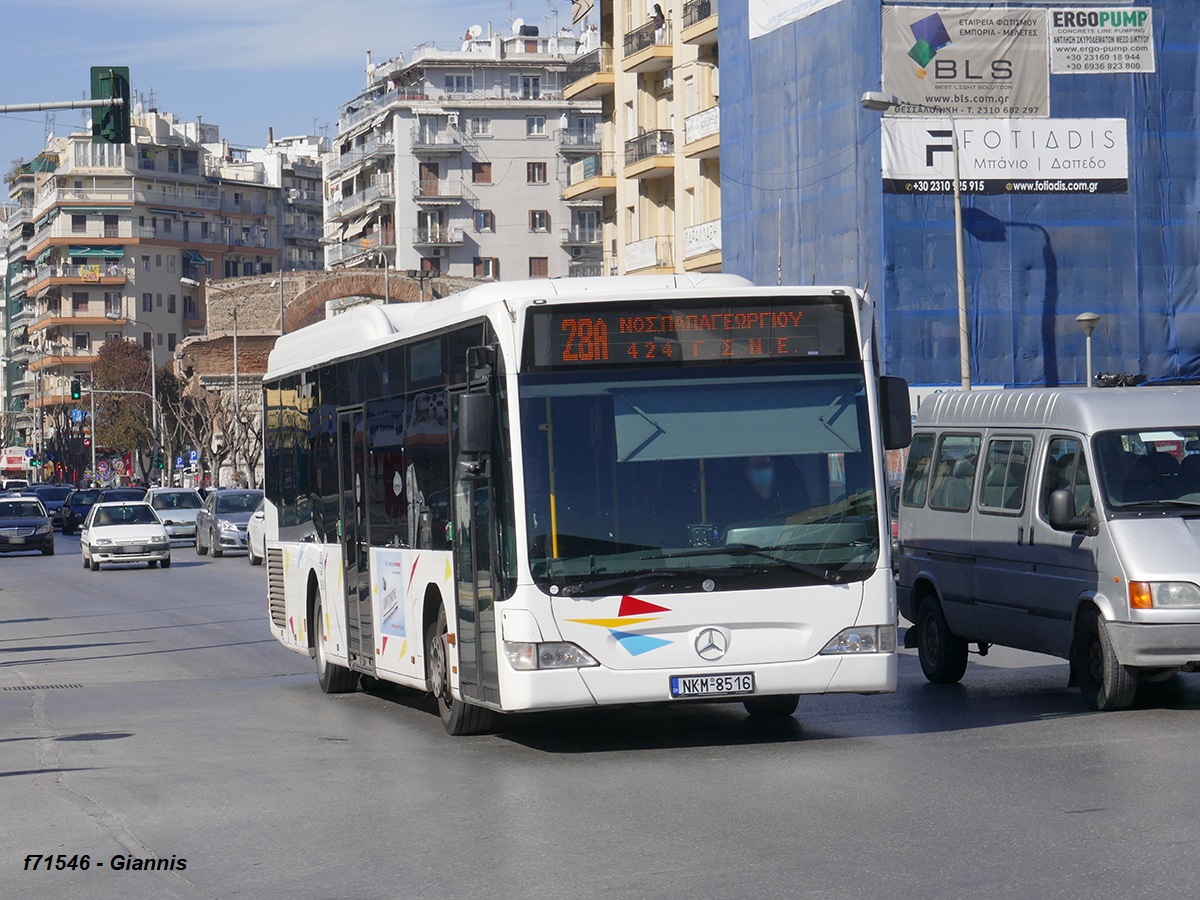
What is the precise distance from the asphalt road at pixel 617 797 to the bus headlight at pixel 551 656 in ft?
1.81

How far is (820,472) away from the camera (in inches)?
459

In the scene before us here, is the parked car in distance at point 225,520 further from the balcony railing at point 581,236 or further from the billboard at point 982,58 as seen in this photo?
the balcony railing at point 581,236

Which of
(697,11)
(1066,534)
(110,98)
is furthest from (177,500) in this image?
(1066,534)

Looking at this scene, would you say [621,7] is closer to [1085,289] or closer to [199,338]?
[1085,289]

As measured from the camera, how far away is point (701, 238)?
5475 cm

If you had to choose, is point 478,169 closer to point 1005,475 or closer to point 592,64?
point 592,64

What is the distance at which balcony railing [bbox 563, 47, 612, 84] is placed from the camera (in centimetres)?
6406

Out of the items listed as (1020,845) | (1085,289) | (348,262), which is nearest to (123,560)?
(1085,289)

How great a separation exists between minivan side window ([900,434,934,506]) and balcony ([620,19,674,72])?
4262cm

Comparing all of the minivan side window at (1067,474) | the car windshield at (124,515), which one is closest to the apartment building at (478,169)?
the car windshield at (124,515)

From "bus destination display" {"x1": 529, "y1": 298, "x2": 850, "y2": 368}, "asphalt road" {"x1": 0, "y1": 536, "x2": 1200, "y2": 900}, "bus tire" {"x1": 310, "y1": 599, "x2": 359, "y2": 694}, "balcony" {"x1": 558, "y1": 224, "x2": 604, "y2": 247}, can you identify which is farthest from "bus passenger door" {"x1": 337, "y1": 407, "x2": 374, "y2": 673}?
"balcony" {"x1": 558, "y1": 224, "x2": 604, "y2": 247}

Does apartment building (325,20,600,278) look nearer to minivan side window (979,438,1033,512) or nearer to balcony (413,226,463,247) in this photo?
balcony (413,226,463,247)

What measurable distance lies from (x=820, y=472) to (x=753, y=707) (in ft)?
7.40

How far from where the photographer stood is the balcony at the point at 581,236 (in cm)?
12318
